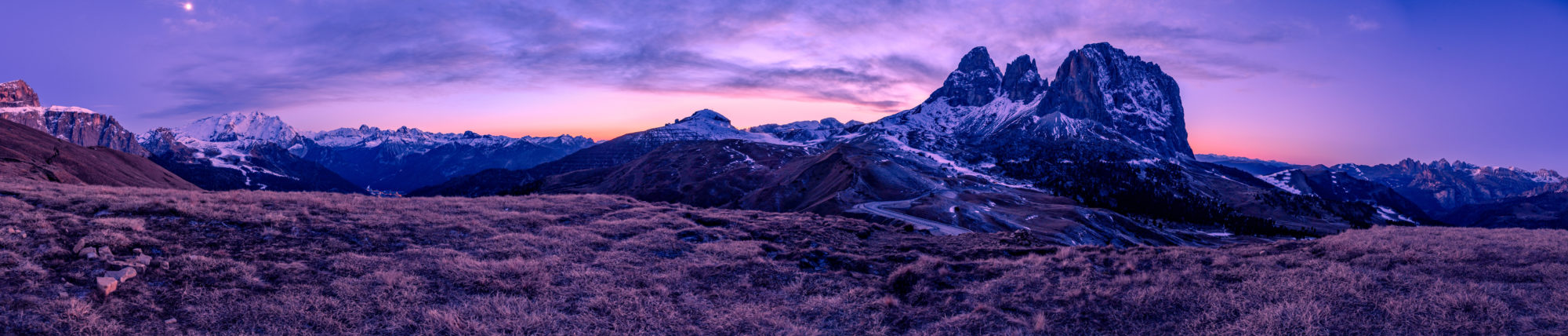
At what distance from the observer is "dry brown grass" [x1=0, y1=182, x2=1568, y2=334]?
12242 millimetres

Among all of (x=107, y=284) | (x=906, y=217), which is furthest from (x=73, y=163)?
(x=906, y=217)

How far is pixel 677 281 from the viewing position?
17.5 m

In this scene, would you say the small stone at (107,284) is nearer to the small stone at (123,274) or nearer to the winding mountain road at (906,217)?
the small stone at (123,274)

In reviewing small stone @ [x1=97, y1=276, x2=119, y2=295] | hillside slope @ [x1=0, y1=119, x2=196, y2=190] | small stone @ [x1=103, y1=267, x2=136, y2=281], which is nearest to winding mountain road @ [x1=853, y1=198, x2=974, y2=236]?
small stone @ [x1=103, y1=267, x2=136, y2=281]

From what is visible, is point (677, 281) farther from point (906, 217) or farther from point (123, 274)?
point (906, 217)

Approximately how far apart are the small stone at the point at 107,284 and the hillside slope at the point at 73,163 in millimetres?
90838

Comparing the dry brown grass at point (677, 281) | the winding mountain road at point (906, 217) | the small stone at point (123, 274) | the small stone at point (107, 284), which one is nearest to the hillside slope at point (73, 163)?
the dry brown grass at point (677, 281)

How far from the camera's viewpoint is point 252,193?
94.0ft

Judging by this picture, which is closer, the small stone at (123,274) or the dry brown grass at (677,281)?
the dry brown grass at (677,281)

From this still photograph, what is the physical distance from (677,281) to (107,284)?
1206 centimetres

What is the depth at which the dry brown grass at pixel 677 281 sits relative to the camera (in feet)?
40.2

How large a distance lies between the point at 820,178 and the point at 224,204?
153 metres

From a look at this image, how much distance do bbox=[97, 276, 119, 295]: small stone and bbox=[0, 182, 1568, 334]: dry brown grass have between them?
0.48ft

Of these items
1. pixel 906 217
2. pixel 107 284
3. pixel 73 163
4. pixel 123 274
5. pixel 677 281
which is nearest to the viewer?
pixel 107 284
